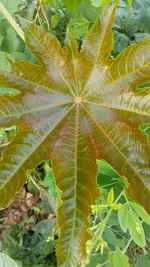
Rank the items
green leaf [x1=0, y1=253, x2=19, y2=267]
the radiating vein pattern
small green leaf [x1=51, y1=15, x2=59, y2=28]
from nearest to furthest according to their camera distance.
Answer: the radiating vein pattern, green leaf [x1=0, y1=253, x2=19, y2=267], small green leaf [x1=51, y1=15, x2=59, y2=28]

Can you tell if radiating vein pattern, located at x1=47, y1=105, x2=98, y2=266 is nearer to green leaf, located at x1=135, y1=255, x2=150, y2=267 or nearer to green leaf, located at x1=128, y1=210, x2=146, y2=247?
green leaf, located at x1=128, y1=210, x2=146, y2=247

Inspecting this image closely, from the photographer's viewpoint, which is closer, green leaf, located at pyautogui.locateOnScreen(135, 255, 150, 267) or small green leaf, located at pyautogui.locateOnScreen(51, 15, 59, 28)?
green leaf, located at pyautogui.locateOnScreen(135, 255, 150, 267)

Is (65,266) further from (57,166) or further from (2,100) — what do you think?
(2,100)

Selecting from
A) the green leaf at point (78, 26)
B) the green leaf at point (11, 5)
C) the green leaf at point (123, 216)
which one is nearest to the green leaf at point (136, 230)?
the green leaf at point (123, 216)

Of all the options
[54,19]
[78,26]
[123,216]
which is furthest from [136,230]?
[54,19]

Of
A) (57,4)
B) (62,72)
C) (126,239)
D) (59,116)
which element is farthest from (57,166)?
(57,4)

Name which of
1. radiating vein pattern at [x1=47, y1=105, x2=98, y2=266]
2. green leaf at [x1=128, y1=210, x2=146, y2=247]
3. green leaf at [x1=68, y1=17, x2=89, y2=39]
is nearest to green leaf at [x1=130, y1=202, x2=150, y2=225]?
green leaf at [x1=128, y1=210, x2=146, y2=247]

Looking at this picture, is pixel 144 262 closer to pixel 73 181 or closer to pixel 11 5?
pixel 73 181

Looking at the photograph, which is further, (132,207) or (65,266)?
(132,207)
